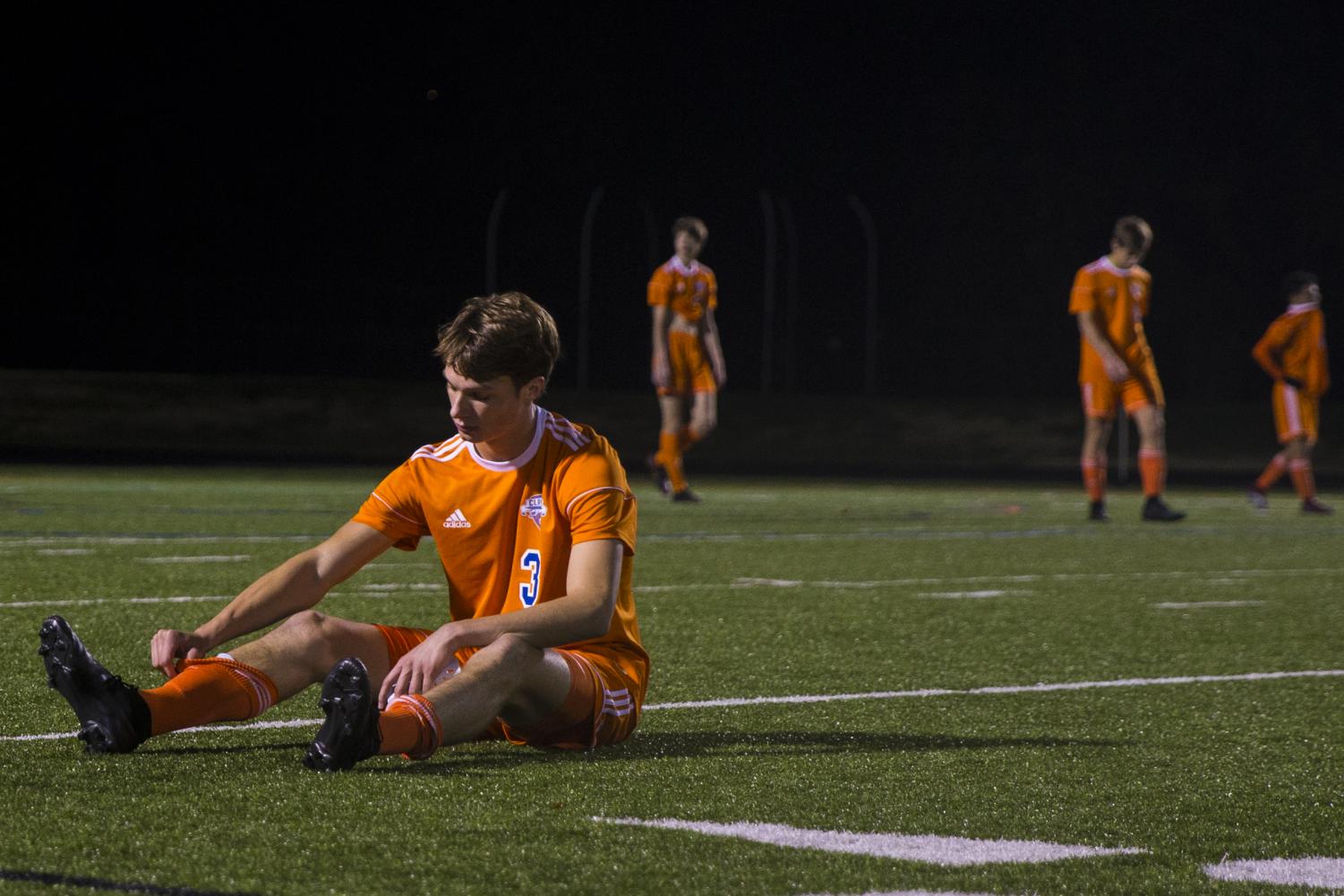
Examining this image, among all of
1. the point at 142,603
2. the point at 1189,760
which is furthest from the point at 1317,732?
the point at 142,603

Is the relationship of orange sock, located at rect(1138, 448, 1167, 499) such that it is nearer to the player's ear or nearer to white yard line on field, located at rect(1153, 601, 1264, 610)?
white yard line on field, located at rect(1153, 601, 1264, 610)

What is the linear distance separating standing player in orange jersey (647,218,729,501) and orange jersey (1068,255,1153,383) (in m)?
3.15

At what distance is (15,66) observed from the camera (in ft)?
91.8

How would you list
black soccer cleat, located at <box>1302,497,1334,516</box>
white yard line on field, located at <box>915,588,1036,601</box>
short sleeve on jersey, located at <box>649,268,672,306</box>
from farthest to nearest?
black soccer cleat, located at <box>1302,497,1334,516</box> < short sleeve on jersey, located at <box>649,268,672,306</box> < white yard line on field, located at <box>915,588,1036,601</box>

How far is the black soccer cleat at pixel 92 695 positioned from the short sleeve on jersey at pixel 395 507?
2.25ft

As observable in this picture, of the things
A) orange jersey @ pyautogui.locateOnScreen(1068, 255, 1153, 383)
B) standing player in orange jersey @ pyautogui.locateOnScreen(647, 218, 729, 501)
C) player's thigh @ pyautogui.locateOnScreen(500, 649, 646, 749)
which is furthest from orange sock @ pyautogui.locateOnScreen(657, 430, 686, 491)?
player's thigh @ pyautogui.locateOnScreen(500, 649, 646, 749)

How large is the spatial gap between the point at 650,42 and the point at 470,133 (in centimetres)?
452

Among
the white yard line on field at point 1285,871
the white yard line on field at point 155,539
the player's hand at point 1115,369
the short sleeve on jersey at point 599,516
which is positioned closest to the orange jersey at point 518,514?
the short sleeve on jersey at point 599,516

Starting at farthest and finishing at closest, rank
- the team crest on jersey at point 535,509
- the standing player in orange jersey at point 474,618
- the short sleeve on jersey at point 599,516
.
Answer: the team crest on jersey at point 535,509
the short sleeve on jersey at point 599,516
the standing player in orange jersey at point 474,618

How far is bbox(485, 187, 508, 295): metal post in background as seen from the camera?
82.4 feet

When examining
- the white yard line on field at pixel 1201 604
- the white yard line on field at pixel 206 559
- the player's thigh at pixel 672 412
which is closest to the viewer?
the white yard line on field at pixel 1201 604

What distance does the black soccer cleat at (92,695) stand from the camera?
4.16m

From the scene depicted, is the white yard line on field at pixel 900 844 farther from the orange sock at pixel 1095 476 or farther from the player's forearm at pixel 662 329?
the player's forearm at pixel 662 329

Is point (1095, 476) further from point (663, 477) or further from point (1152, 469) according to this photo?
point (663, 477)
